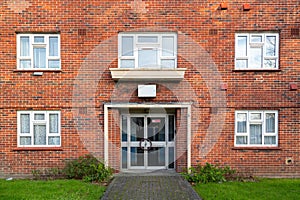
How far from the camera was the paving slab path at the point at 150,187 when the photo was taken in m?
6.34

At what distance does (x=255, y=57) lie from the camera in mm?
8469

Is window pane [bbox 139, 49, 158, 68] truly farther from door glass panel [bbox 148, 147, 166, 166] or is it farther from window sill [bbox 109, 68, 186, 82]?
door glass panel [bbox 148, 147, 166, 166]

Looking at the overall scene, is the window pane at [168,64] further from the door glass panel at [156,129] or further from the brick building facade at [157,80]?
the door glass panel at [156,129]

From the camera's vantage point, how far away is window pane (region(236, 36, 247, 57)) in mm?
8453

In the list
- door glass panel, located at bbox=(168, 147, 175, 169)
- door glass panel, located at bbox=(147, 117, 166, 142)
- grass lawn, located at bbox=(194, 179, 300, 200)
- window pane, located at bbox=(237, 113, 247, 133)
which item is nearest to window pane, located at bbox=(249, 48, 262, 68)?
window pane, located at bbox=(237, 113, 247, 133)

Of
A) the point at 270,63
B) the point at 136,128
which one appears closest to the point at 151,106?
the point at 136,128

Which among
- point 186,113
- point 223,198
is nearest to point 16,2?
point 186,113

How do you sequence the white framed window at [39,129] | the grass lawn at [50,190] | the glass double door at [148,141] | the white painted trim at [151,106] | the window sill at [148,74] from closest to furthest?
the grass lawn at [50,190], the window sill at [148,74], the white painted trim at [151,106], the white framed window at [39,129], the glass double door at [148,141]

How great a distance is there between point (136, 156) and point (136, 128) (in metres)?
1.07

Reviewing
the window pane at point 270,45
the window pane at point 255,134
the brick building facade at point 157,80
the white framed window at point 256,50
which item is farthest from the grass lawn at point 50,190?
the window pane at point 270,45

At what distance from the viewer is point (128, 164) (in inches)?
353

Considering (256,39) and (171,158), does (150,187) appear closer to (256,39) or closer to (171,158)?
(171,158)

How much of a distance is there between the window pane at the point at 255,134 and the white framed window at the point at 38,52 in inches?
285

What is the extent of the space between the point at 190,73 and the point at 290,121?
153 inches
